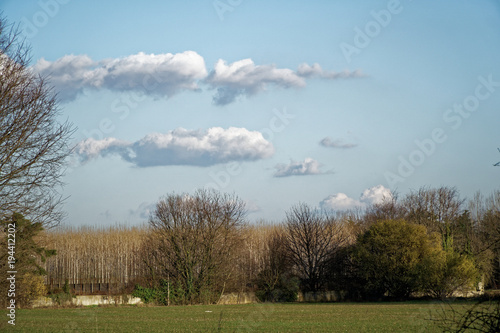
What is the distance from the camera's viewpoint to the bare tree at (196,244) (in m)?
36.9

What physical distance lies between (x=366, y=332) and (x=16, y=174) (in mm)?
11181

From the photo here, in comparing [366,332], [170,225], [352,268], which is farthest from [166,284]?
[366,332]

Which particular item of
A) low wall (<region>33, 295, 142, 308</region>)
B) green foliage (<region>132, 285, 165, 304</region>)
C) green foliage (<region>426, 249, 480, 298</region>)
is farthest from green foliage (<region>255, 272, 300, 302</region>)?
green foliage (<region>426, 249, 480, 298</region>)

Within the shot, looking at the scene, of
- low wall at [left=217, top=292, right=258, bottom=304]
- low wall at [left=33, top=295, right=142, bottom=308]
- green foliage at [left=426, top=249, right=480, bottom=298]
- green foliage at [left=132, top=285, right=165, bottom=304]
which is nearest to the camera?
green foliage at [left=426, top=249, right=480, bottom=298]

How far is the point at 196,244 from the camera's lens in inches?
1467

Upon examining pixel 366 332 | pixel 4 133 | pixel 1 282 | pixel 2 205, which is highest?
pixel 4 133

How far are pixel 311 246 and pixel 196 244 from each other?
10087 mm

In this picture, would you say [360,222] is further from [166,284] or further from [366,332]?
[366,332]

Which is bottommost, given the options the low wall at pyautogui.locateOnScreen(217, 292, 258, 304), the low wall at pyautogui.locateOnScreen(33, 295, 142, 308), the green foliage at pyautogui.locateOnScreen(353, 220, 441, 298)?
the low wall at pyautogui.locateOnScreen(217, 292, 258, 304)

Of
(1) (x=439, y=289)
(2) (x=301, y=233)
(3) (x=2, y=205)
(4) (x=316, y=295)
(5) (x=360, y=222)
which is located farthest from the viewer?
(5) (x=360, y=222)

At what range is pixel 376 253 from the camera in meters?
35.9

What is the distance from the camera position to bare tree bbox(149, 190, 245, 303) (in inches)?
1453

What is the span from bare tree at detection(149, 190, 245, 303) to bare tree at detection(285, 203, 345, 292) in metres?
6.30

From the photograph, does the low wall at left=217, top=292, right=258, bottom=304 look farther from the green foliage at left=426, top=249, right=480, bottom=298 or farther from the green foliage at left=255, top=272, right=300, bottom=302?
the green foliage at left=426, top=249, right=480, bottom=298
